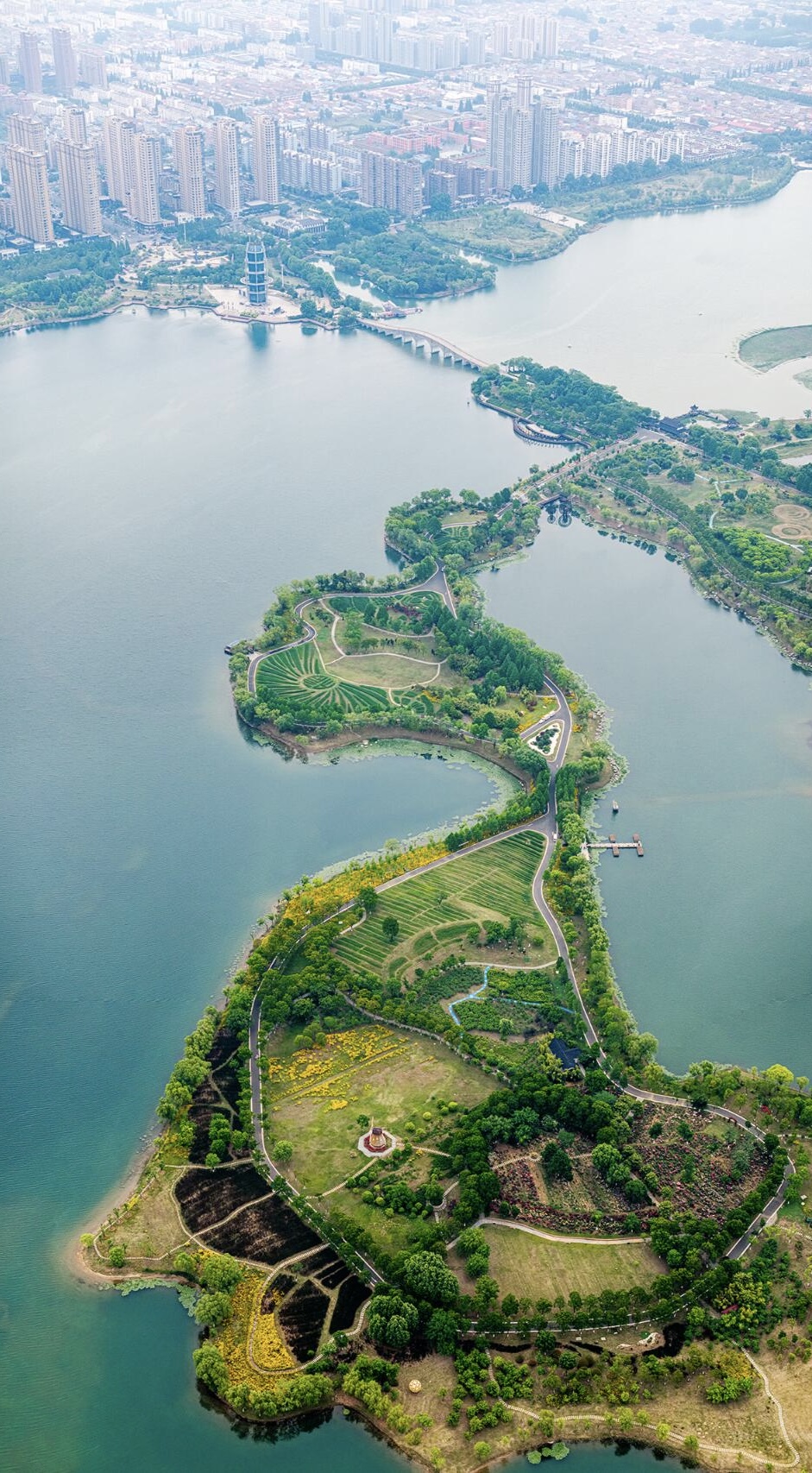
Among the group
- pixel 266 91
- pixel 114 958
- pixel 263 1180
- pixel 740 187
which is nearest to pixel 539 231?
pixel 740 187

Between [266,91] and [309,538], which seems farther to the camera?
[266,91]

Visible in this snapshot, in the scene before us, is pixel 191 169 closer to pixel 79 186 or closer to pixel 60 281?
pixel 79 186

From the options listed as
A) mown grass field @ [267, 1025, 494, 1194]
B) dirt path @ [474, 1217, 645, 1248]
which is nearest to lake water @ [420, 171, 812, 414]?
mown grass field @ [267, 1025, 494, 1194]

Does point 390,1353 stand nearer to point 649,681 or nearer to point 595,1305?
point 595,1305

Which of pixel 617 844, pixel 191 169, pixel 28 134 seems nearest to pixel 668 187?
pixel 191 169

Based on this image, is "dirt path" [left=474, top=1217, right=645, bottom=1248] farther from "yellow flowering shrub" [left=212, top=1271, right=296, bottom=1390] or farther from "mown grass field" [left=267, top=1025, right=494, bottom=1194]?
"yellow flowering shrub" [left=212, top=1271, right=296, bottom=1390]

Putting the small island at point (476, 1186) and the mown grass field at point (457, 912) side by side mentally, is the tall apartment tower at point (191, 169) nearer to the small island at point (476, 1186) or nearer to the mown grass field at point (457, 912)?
the small island at point (476, 1186)

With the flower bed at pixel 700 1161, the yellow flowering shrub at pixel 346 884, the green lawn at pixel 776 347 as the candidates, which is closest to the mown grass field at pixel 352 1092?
the flower bed at pixel 700 1161
